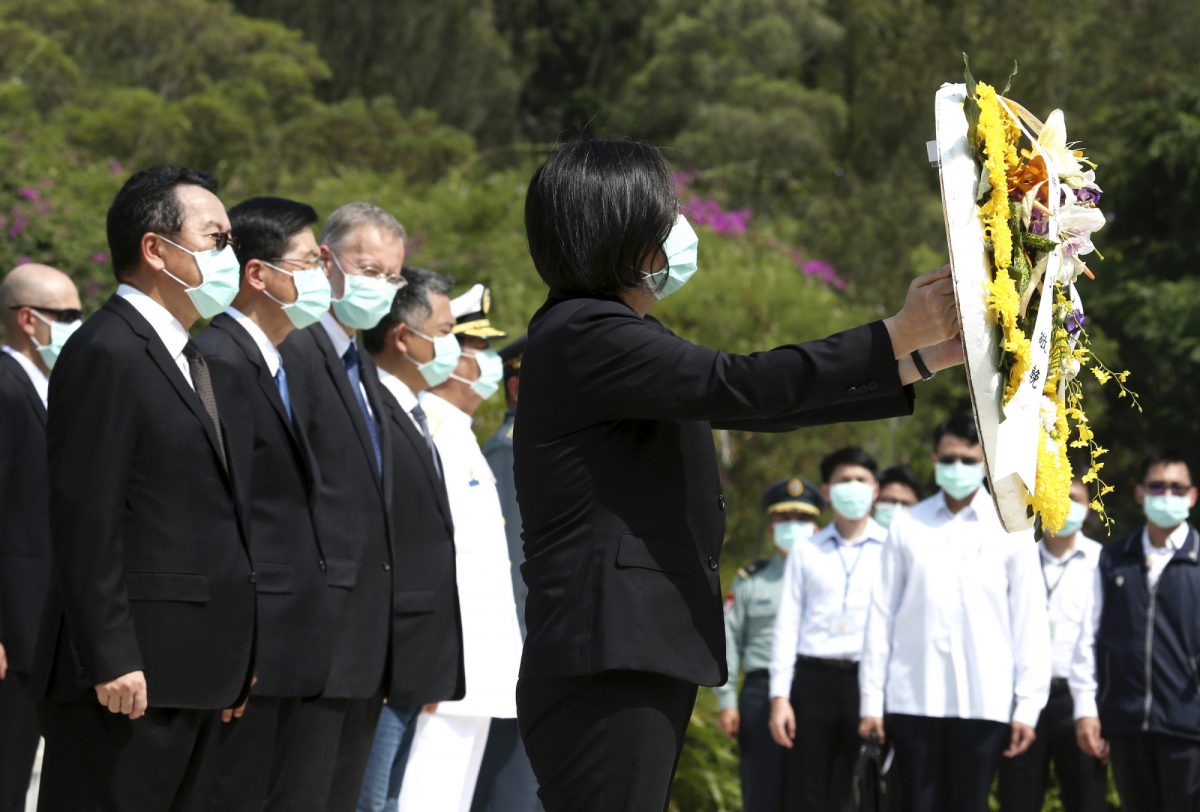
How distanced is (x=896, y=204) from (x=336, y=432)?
759 inches

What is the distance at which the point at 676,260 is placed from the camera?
11.6 ft

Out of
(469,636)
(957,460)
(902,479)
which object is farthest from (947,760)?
(902,479)

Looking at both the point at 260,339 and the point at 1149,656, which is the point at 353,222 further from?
the point at 1149,656

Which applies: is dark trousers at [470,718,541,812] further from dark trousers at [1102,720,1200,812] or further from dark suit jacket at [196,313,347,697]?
dark trousers at [1102,720,1200,812]

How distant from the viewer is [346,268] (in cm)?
633

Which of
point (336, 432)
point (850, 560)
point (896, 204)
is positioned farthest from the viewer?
point (896, 204)

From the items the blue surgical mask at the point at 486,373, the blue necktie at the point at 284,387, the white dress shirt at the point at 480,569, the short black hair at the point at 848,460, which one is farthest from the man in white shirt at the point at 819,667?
the blue necktie at the point at 284,387

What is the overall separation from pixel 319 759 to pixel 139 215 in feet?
5.74

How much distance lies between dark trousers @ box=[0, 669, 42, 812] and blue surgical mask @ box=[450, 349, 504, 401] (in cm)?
223

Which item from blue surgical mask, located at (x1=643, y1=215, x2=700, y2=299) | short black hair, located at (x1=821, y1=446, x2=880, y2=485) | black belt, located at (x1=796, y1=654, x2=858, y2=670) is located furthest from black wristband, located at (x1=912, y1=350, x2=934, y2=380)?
short black hair, located at (x1=821, y1=446, x2=880, y2=485)

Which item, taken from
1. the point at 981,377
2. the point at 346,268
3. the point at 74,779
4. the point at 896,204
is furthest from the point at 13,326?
the point at 896,204

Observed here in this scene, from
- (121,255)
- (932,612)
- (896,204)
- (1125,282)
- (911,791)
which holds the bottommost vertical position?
(911,791)

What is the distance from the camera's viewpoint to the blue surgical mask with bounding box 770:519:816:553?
10.1 metres

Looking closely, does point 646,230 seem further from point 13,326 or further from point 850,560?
point 850,560
